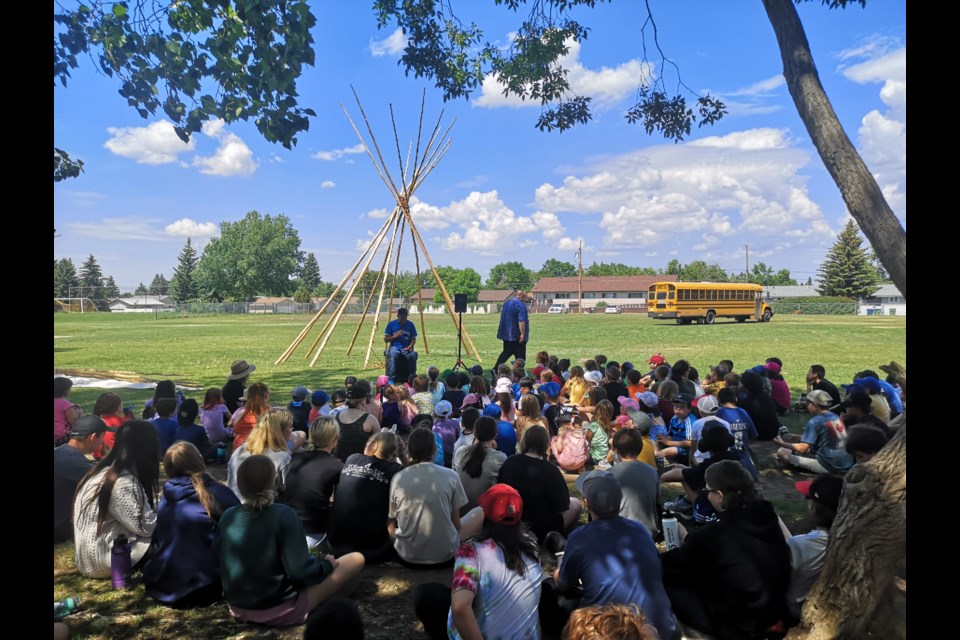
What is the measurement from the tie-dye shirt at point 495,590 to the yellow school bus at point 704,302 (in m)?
37.8

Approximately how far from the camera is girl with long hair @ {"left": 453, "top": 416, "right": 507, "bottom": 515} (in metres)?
4.92

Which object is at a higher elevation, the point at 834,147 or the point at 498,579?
the point at 834,147

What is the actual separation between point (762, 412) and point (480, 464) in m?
4.92

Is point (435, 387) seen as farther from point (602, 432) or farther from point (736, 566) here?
point (736, 566)

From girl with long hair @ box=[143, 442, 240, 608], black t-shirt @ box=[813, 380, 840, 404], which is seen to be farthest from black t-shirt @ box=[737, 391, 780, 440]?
girl with long hair @ box=[143, 442, 240, 608]

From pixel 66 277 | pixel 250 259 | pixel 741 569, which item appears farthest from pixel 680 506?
pixel 66 277

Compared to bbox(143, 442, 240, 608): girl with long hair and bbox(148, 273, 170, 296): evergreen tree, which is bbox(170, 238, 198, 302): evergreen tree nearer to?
bbox(148, 273, 170, 296): evergreen tree

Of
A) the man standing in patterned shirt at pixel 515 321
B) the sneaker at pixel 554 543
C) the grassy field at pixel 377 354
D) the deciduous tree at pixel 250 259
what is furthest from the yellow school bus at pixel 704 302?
the deciduous tree at pixel 250 259

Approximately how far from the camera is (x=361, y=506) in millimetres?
4203

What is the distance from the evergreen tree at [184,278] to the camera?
102500 mm

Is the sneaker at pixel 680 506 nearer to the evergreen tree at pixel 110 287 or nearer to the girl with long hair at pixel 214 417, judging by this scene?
the girl with long hair at pixel 214 417
